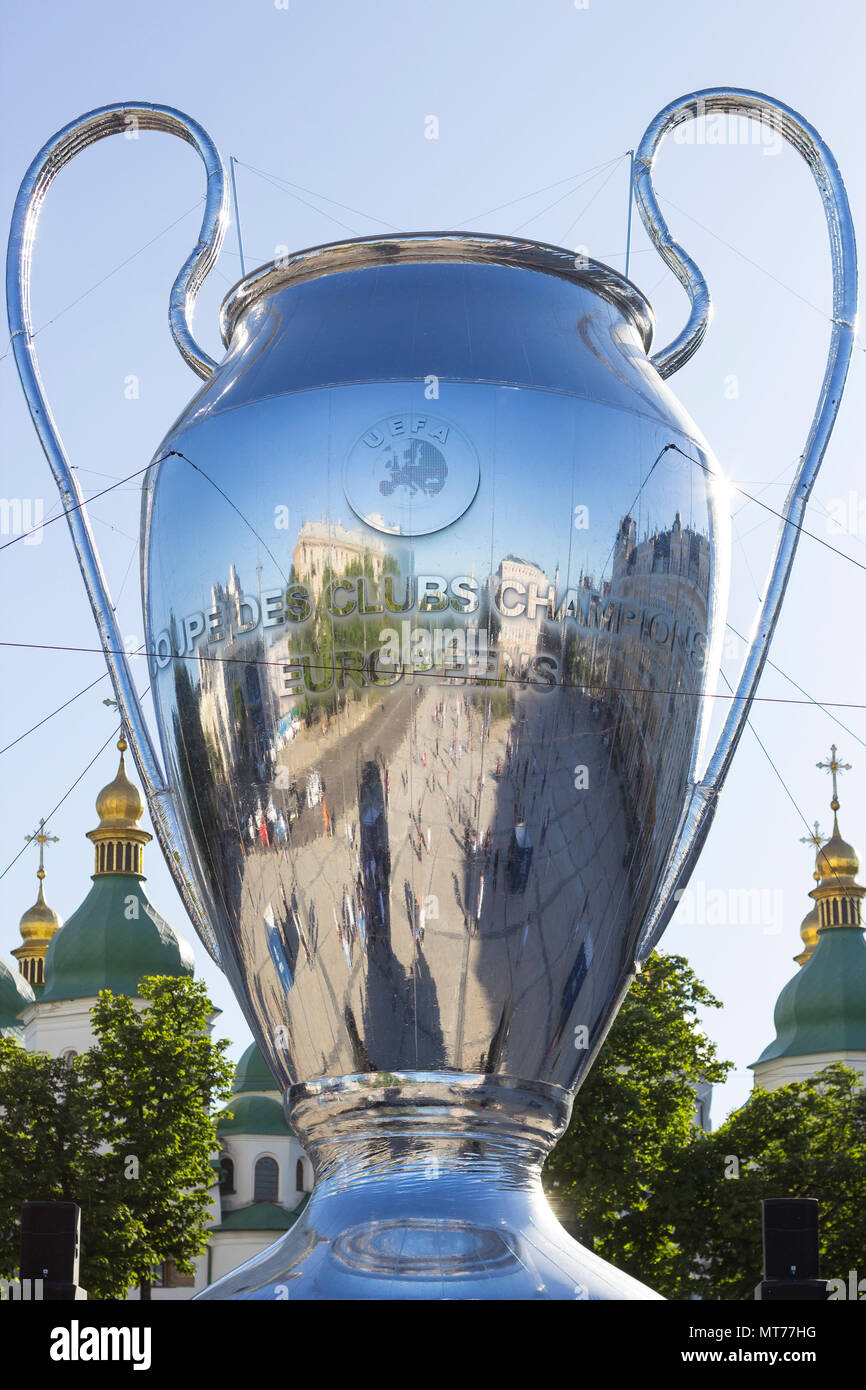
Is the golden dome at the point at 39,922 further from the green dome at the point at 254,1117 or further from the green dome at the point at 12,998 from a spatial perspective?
the green dome at the point at 254,1117

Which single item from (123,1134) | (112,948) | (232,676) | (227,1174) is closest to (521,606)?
(232,676)

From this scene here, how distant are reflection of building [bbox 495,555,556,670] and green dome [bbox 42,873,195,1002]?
41.9 metres

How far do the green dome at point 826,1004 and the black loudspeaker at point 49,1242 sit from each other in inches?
1694

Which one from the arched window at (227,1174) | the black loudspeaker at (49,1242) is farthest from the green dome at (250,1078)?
the black loudspeaker at (49,1242)

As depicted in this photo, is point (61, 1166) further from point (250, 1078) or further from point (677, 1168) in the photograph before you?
point (250, 1078)

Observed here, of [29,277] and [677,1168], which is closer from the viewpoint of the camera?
[29,277]

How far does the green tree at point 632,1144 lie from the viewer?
92.4ft

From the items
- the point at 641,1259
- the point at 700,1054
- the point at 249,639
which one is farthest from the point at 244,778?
the point at 700,1054

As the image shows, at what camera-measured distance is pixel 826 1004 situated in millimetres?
52031

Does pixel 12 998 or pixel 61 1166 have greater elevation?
pixel 12 998

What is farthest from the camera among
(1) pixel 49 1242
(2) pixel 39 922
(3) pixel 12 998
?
(2) pixel 39 922

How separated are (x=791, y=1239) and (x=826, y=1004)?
42005mm

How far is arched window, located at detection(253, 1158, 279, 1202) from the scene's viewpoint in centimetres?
5294
